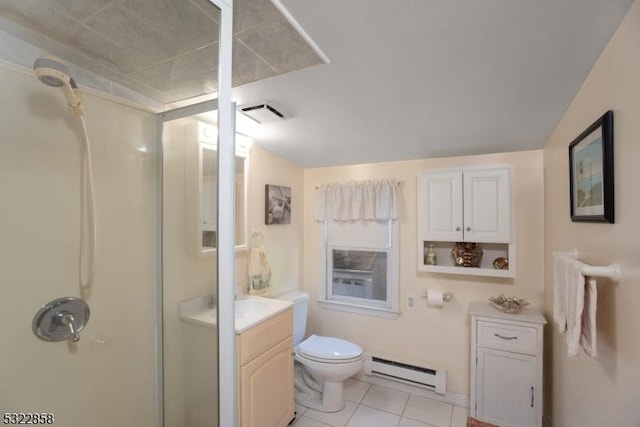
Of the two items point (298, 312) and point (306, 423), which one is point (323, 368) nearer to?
point (306, 423)

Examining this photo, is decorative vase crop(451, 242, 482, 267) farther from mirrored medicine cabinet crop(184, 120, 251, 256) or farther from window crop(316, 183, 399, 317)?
mirrored medicine cabinet crop(184, 120, 251, 256)

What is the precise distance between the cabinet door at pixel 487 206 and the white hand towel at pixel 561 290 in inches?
27.5

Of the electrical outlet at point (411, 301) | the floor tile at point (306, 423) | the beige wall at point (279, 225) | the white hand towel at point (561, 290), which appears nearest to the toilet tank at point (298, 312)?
the beige wall at point (279, 225)

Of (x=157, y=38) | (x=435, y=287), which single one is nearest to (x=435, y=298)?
(x=435, y=287)

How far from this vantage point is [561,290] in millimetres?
1228

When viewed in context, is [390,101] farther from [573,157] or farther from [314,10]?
[573,157]

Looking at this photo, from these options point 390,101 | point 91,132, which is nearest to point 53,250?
point 91,132

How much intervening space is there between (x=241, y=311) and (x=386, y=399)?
1.45 meters

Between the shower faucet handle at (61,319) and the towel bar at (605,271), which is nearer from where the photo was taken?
the towel bar at (605,271)

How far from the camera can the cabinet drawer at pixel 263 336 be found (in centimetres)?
151

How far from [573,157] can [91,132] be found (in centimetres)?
220

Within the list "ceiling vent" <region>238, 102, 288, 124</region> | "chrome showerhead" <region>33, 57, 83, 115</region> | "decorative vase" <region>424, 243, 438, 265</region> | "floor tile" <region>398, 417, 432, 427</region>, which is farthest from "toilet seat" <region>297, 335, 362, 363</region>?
"chrome showerhead" <region>33, 57, 83, 115</region>

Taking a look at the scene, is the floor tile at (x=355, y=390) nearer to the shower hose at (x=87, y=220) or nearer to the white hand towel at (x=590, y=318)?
the white hand towel at (x=590, y=318)

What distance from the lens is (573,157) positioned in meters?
1.32
